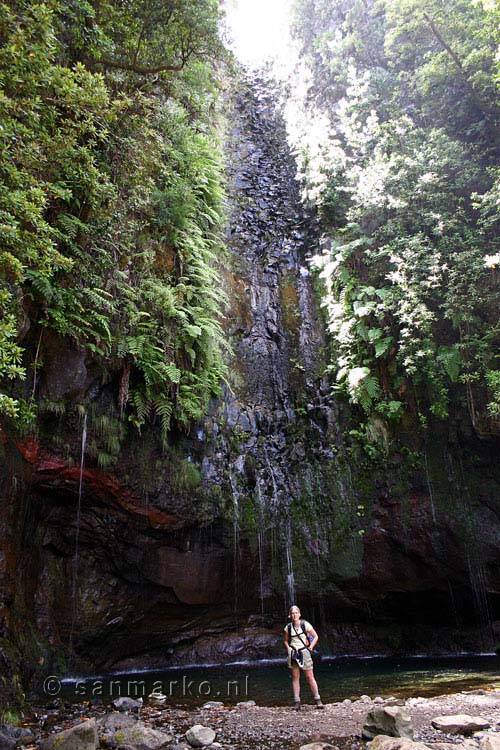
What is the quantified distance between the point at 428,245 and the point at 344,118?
6.45 meters

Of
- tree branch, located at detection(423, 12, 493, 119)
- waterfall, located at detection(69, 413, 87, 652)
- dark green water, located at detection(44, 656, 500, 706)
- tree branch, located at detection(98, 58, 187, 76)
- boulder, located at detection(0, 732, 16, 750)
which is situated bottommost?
dark green water, located at detection(44, 656, 500, 706)

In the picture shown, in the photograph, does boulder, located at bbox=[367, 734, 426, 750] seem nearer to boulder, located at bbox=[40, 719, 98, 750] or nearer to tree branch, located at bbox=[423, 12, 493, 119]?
boulder, located at bbox=[40, 719, 98, 750]

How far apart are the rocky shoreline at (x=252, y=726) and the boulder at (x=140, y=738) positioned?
11 millimetres

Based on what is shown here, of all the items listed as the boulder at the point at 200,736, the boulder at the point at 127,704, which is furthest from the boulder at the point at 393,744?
the boulder at the point at 127,704

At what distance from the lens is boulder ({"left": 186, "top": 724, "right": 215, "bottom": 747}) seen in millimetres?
5258

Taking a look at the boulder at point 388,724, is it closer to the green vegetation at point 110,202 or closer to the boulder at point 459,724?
the boulder at point 459,724

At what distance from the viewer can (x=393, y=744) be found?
4.54 m

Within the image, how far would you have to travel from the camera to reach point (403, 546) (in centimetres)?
1158

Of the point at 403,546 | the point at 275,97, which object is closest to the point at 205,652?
the point at 403,546

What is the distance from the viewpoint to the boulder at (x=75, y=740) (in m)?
4.94

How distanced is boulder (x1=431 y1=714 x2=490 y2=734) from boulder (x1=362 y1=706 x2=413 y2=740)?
0.51 meters

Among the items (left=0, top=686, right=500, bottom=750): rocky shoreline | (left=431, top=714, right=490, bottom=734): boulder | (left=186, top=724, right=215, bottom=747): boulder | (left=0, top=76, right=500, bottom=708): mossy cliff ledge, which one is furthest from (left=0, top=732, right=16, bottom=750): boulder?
(left=431, top=714, right=490, bottom=734): boulder

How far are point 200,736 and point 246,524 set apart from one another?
615 centimetres

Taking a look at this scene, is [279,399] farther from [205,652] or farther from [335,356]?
[205,652]
